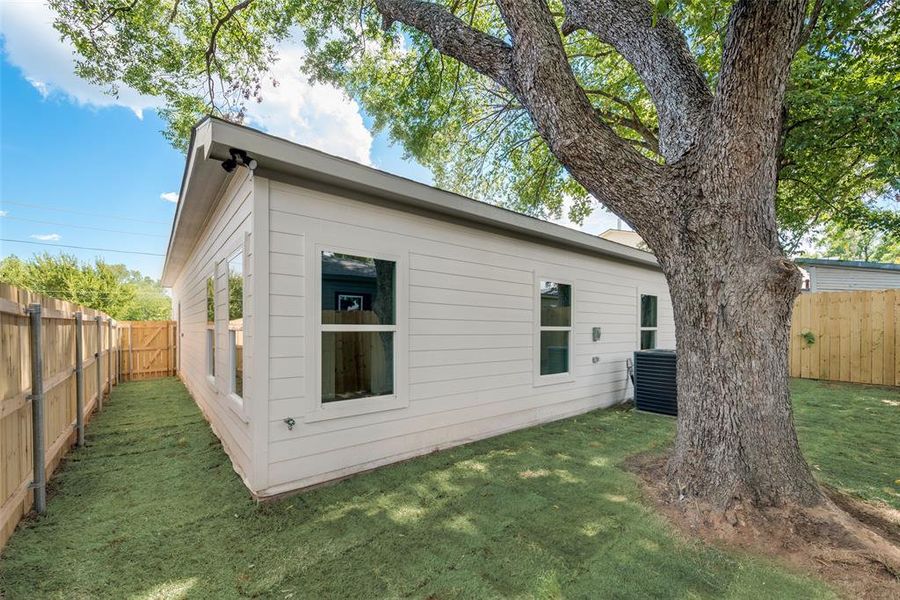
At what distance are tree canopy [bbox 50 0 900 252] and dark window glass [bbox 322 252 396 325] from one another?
4.51 meters

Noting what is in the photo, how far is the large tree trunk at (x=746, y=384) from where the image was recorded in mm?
2520

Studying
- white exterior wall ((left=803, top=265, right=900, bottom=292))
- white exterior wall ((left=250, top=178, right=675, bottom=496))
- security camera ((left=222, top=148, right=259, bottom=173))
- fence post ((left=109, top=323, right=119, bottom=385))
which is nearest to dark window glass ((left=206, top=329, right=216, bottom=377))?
white exterior wall ((left=250, top=178, right=675, bottom=496))

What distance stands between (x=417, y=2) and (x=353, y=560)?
500cm

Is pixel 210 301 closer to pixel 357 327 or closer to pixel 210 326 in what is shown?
pixel 210 326

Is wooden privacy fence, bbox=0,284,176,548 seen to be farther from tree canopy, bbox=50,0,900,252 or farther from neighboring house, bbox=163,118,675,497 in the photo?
tree canopy, bbox=50,0,900,252

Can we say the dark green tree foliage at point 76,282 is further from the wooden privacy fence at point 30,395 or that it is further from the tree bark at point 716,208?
the tree bark at point 716,208

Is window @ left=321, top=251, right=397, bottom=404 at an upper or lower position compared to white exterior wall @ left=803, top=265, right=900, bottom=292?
lower

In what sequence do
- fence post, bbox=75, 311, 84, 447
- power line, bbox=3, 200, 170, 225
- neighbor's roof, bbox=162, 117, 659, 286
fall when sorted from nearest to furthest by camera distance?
neighbor's roof, bbox=162, 117, 659, 286, fence post, bbox=75, 311, 84, 447, power line, bbox=3, 200, 170, 225

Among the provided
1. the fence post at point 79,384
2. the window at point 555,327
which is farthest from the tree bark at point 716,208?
the fence post at point 79,384

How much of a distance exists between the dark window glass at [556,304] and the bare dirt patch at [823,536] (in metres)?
2.79

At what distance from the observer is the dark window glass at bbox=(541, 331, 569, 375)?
5.27m

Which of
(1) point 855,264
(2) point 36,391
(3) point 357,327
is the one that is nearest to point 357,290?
(3) point 357,327

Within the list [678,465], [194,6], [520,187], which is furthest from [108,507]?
[520,187]

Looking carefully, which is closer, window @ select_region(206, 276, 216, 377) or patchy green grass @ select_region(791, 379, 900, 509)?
patchy green grass @ select_region(791, 379, 900, 509)
